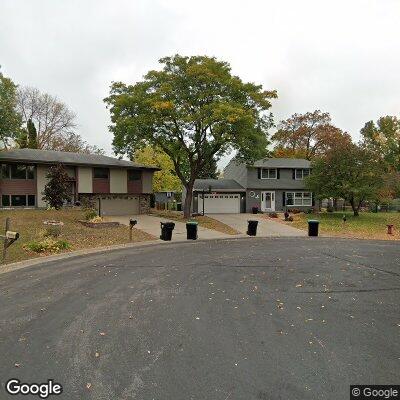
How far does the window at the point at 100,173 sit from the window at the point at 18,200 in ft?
21.9

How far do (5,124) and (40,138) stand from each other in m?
21.4

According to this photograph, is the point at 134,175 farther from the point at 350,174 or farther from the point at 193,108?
the point at 350,174

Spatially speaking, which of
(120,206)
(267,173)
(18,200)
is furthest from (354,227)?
(18,200)

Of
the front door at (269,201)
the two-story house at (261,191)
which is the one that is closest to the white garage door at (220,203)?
the two-story house at (261,191)

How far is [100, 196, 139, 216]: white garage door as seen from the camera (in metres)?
33.8

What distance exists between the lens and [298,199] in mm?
39938

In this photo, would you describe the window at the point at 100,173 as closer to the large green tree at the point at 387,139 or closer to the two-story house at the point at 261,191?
the two-story house at the point at 261,191

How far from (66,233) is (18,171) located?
14.2 meters

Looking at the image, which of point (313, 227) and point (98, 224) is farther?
point (313, 227)

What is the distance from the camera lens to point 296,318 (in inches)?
267

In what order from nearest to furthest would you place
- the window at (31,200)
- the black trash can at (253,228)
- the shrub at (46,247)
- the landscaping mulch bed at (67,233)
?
the shrub at (46,247) → the landscaping mulch bed at (67,233) → the black trash can at (253,228) → the window at (31,200)

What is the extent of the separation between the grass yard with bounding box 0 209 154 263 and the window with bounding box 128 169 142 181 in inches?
366

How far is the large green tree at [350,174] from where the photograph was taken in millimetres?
31000

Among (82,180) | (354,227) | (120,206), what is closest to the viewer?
(354,227)
